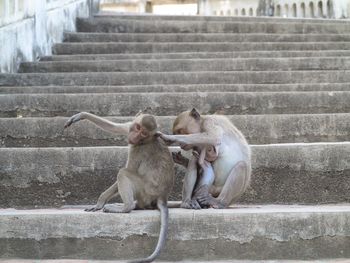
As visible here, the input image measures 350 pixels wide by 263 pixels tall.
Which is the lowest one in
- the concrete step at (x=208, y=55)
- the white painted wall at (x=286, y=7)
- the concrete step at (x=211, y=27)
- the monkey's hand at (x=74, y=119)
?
the monkey's hand at (x=74, y=119)

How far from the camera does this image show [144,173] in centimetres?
443

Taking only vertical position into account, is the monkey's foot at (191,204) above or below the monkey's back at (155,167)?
below

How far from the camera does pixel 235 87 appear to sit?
24.0 feet

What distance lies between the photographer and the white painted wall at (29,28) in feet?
25.3

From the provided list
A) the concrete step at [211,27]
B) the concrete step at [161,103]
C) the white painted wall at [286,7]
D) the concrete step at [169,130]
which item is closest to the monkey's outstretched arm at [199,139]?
the concrete step at [169,130]

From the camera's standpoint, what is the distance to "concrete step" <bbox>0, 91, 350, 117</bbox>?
654 cm

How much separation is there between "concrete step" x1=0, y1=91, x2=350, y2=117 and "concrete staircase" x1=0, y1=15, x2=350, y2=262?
10 millimetres

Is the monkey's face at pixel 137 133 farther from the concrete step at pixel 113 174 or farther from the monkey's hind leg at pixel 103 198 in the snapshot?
the concrete step at pixel 113 174

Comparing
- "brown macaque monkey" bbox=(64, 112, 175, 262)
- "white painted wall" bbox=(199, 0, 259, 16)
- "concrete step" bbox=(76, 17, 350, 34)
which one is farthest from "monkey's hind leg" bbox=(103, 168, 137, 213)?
"white painted wall" bbox=(199, 0, 259, 16)

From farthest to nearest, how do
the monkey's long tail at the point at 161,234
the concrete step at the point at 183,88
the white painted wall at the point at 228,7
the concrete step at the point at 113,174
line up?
the white painted wall at the point at 228,7, the concrete step at the point at 183,88, the concrete step at the point at 113,174, the monkey's long tail at the point at 161,234

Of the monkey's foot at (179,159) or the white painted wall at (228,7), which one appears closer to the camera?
the monkey's foot at (179,159)

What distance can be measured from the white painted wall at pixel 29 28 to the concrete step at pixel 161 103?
127cm

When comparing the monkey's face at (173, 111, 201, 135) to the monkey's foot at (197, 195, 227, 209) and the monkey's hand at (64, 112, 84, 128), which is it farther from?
the monkey's hand at (64, 112, 84, 128)

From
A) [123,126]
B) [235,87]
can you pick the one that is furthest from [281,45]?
[123,126]
